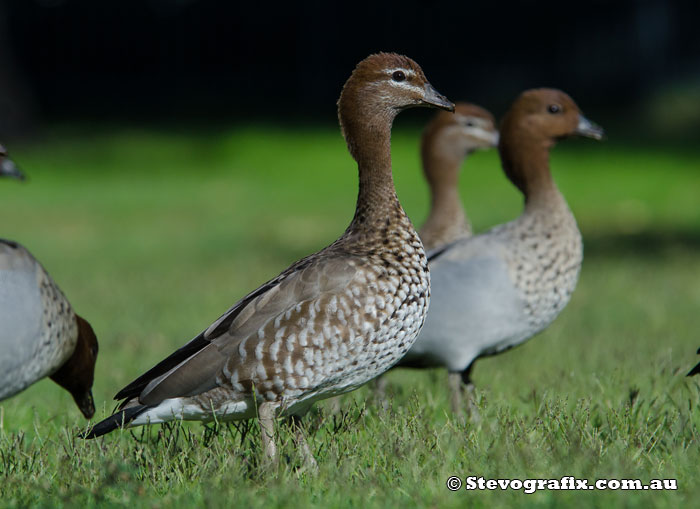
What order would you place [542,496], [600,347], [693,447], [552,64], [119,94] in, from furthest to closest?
[119,94] < [552,64] < [600,347] < [693,447] < [542,496]

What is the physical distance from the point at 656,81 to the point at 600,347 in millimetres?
18450

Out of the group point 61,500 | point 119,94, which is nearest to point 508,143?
point 61,500

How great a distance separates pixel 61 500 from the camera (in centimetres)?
344

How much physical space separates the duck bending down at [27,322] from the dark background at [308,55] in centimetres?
1907

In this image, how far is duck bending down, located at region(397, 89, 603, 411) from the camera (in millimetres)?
4988

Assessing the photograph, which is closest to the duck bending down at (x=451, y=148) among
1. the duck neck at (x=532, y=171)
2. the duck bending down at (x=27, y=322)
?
the duck neck at (x=532, y=171)

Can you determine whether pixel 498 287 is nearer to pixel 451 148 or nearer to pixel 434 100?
pixel 434 100

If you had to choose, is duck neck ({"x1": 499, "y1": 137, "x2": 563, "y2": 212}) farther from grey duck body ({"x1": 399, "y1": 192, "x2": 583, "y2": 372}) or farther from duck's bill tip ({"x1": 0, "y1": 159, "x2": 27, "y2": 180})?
duck's bill tip ({"x1": 0, "y1": 159, "x2": 27, "y2": 180})

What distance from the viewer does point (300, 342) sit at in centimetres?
383

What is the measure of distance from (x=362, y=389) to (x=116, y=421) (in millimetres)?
1920

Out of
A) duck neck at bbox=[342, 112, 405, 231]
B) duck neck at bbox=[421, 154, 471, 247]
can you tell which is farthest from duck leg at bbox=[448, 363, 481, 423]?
duck neck at bbox=[342, 112, 405, 231]

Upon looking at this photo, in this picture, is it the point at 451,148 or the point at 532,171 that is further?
the point at 451,148

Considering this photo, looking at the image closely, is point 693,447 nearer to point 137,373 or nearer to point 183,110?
point 137,373

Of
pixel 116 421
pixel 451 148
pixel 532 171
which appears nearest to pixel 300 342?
pixel 116 421
